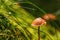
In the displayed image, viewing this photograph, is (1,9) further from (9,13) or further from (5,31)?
(5,31)

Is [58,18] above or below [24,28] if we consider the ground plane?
above

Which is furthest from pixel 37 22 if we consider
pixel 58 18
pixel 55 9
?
pixel 55 9

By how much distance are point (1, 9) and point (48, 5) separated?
2080 millimetres

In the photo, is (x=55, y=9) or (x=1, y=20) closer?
(x=1, y=20)

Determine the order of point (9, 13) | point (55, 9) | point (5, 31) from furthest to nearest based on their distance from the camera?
point (55, 9), point (9, 13), point (5, 31)

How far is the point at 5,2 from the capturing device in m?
1.42

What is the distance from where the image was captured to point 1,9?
137 cm

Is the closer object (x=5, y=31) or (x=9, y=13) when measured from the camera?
(x=5, y=31)

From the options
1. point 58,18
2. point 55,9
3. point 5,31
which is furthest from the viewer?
point 55,9

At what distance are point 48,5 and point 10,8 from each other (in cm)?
202

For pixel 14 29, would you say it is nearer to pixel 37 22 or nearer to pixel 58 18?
pixel 37 22

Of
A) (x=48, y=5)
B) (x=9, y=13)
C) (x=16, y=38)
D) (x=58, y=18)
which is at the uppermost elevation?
(x=48, y=5)

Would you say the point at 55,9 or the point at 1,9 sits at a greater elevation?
the point at 55,9

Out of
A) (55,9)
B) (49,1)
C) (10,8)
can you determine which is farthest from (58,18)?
(10,8)
